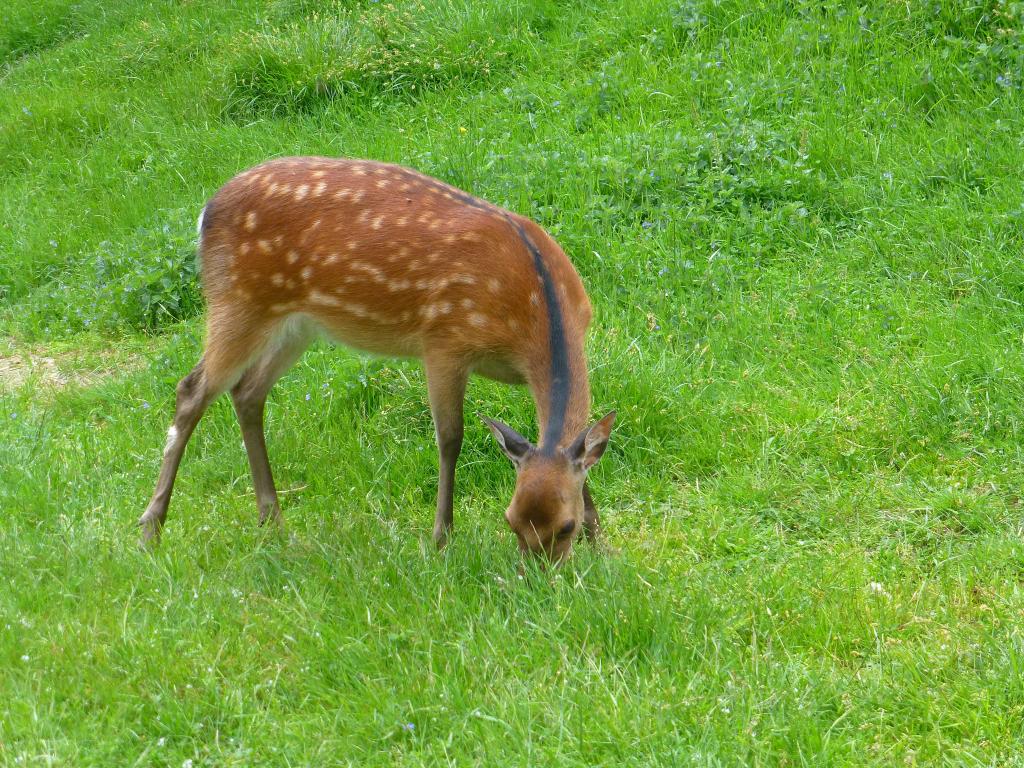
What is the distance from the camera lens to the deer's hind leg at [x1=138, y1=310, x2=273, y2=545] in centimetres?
586

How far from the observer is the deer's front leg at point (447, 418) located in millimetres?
5539

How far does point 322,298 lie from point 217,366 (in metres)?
0.58

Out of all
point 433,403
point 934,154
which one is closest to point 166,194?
point 433,403

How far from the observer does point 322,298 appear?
5762 millimetres

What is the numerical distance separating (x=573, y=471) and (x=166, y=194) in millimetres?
5487

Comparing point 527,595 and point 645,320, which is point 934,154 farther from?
point 527,595

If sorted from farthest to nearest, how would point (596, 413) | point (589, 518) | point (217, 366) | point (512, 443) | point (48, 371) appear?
point (48, 371), point (596, 413), point (217, 366), point (589, 518), point (512, 443)

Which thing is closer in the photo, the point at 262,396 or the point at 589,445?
the point at 589,445

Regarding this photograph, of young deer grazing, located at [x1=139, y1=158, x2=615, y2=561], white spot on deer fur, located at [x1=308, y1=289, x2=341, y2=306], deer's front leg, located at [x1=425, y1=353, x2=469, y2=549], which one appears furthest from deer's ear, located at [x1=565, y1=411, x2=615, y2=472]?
white spot on deer fur, located at [x1=308, y1=289, x2=341, y2=306]

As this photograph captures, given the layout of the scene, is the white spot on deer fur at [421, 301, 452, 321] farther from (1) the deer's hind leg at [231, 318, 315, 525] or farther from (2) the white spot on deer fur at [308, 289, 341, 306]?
(1) the deer's hind leg at [231, 318, 315, 525]

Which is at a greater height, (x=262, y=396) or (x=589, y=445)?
(x=589, y=445)

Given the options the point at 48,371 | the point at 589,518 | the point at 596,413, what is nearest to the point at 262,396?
the point at 596,413

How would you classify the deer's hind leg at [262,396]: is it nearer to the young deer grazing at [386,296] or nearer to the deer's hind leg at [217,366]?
the young deer grazing at [386,296]

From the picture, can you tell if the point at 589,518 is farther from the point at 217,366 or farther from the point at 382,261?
the point at 217,366
